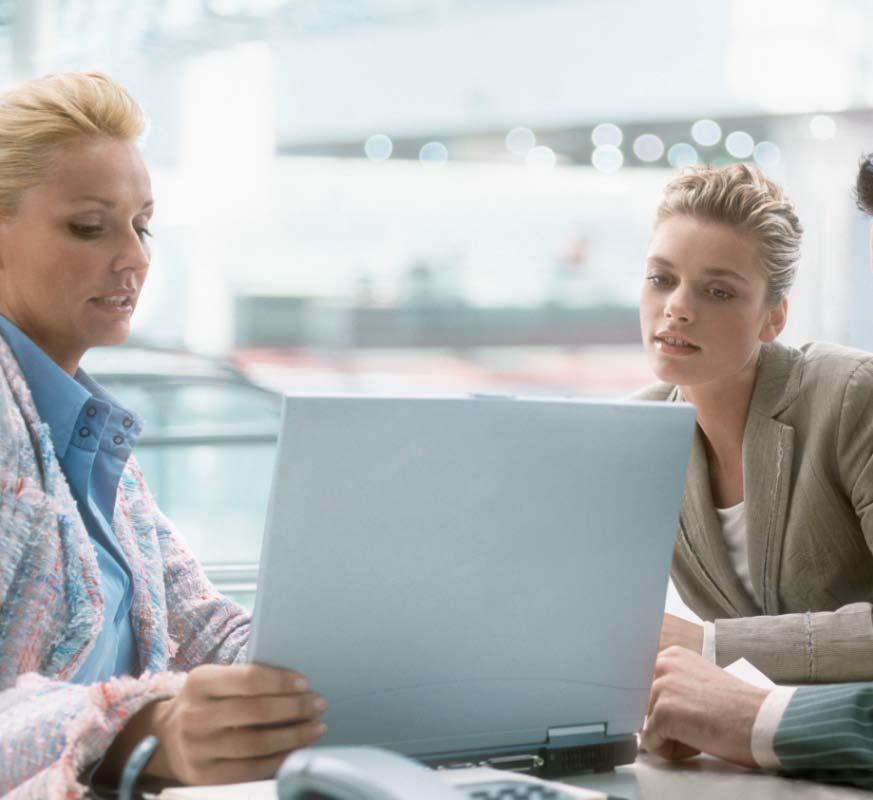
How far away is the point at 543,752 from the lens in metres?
1.01

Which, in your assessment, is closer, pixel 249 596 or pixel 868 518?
pixel 868 518

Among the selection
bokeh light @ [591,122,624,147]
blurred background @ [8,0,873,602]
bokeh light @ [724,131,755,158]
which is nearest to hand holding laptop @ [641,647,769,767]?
blurred background @ [8,0,873,602]

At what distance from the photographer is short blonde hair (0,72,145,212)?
120 centimetres

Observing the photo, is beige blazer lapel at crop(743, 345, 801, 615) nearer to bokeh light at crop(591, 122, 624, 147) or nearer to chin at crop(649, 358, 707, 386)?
chin at crop(649, 358, 707, 386)

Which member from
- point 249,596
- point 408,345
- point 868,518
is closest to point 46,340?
point 868,518

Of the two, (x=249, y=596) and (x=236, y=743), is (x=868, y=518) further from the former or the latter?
(x=249, y=596)

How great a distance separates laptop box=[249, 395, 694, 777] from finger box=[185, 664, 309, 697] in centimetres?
1

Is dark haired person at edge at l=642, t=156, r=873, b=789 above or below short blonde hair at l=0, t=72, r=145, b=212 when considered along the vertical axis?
below

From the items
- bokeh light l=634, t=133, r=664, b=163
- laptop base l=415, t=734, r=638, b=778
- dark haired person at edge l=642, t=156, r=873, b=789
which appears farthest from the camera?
bokeh light l=634, t=133, r=664, b=163

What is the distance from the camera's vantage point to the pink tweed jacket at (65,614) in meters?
0.89

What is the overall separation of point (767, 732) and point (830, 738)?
0.06 meters

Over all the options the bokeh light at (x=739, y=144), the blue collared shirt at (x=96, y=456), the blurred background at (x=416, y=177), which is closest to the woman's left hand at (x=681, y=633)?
the blue collared shirt at (x=96, y=456)

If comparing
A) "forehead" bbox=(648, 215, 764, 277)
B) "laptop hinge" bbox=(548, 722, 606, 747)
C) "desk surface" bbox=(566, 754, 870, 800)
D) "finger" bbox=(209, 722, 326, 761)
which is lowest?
"desk surface" bbox=(566, 754, 870, 800)

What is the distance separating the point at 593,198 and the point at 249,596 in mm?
2423
